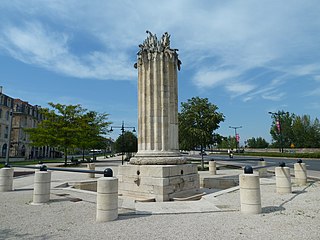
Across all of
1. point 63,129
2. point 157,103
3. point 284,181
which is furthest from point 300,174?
point 63,129

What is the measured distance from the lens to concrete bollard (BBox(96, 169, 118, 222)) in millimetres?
5285

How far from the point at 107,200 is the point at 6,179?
6644 millimetres

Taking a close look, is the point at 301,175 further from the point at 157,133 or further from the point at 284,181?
the point at 157,133

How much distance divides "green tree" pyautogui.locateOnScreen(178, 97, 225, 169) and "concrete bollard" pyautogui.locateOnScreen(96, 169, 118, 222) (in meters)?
16.6

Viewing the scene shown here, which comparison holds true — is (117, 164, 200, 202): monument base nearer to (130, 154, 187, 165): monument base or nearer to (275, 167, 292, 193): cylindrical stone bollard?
(130, 154, 187, 165): monument base

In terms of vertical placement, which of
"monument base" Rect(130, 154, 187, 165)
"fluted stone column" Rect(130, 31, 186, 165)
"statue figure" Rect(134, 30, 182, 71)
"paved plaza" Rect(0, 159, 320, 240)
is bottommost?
"paved plaza" Rect(0, 159, 320, 240)

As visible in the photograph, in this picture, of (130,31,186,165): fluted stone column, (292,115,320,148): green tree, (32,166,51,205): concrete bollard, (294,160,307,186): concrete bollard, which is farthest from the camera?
(292,115,320,148): green tree

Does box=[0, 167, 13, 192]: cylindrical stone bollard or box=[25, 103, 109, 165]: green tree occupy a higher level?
box=[25, 103, 109, 165]: green tree

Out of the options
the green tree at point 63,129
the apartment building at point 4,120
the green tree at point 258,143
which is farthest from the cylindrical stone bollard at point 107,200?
the green tree at point 258,143

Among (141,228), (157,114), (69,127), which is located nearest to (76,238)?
(141,228)

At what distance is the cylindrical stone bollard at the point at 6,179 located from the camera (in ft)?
31.1

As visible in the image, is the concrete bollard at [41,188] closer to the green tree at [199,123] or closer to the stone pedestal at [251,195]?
the stone pedestal at [251,195]

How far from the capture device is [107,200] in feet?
17.4

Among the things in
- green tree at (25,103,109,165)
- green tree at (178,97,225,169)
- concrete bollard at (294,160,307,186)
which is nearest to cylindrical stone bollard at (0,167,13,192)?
concrete bollard at (294,160,307,186)
